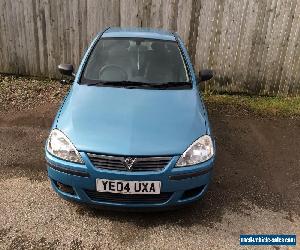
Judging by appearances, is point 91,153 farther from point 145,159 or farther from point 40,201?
point 40,201

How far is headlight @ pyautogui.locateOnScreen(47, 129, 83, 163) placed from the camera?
3.35 m

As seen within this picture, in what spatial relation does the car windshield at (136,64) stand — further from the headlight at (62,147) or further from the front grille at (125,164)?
the front grille at (125,164)

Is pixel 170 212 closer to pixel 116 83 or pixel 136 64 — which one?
pixel 116 83

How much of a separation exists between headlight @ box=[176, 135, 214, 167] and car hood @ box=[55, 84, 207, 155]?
6 cm

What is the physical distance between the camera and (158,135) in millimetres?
3422

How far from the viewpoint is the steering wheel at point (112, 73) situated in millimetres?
4367

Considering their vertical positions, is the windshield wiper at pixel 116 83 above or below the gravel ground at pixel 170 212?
above

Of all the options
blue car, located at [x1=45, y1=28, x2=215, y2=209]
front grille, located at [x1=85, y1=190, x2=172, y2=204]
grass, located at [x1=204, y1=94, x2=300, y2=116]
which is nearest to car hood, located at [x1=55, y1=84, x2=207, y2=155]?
blue car, located at [x1=45, y1=28, x2=215, y2=209]

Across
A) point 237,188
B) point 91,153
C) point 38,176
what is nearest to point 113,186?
point 91,153

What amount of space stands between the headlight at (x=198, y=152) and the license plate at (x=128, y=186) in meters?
0.31

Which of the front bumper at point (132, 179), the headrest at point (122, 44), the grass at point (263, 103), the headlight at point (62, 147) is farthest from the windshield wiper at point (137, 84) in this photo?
the grass at point (263, 103)

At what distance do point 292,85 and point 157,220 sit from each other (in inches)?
197

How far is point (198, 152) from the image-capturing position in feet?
Result: 11.3

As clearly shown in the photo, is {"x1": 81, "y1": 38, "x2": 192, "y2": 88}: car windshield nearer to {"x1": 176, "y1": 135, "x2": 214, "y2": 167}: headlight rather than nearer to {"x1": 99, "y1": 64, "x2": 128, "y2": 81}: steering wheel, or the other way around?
{"x1": 99, "y1": 64, "x2": 128, "y2": 81}: steering wheel
